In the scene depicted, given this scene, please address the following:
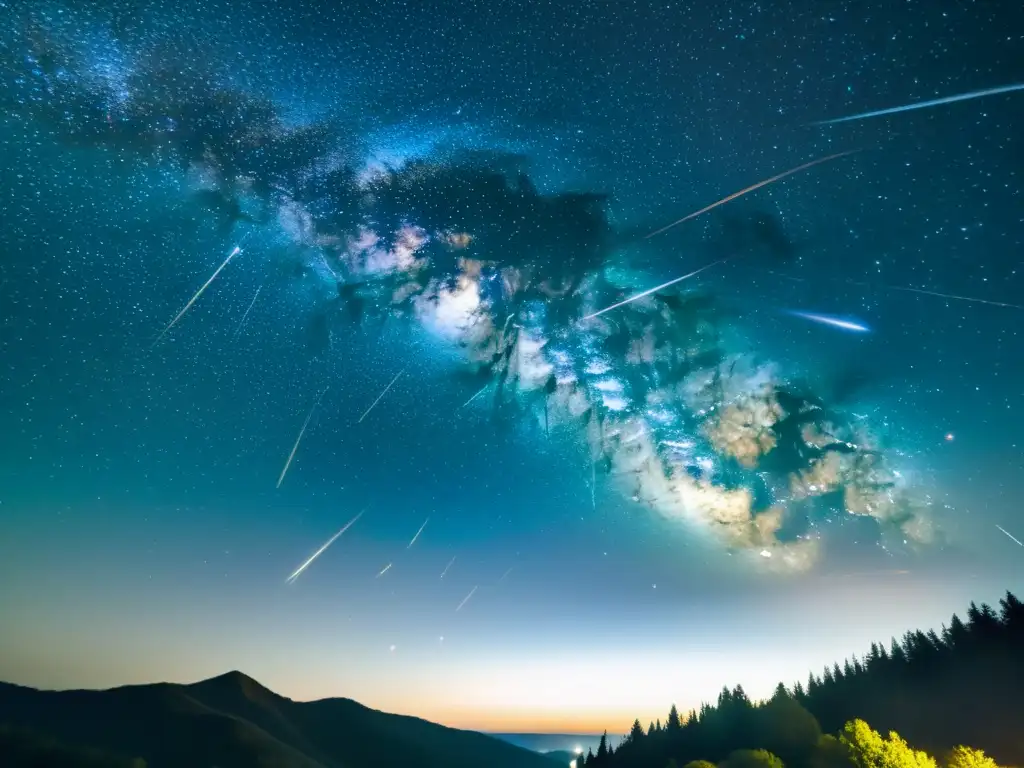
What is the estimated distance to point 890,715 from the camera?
77.5 m

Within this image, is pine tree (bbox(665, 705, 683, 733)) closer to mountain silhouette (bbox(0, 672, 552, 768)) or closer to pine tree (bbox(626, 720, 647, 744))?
pine tree (bbox(626, 720, 647, 744))

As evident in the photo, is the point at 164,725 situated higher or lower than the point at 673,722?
lower

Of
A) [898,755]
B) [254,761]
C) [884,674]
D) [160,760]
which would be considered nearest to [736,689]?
[884,674]

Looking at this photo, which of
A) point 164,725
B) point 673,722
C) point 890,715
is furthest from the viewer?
point 164,725

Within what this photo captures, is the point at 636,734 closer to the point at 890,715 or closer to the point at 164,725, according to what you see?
the point at 890,715

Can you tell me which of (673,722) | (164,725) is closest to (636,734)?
(673,722)

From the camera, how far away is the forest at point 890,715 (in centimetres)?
5256

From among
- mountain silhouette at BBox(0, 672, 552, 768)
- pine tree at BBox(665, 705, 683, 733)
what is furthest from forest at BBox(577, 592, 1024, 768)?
mountain silhouette at BBox(0, 672, 552, 768)

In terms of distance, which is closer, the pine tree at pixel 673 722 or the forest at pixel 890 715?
the forest at pixel 890 715

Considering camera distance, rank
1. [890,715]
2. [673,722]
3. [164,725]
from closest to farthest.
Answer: [890,715]
[673,722]
[164,725]

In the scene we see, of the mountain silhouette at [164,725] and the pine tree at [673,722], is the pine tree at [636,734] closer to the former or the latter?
the pine tree at [673,722]

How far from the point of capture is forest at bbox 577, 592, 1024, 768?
52.6m

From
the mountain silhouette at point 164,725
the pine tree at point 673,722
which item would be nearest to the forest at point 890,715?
the pine tree at point 673,722

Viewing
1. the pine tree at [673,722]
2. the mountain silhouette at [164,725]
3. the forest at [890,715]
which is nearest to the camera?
the forest at [890,715]
